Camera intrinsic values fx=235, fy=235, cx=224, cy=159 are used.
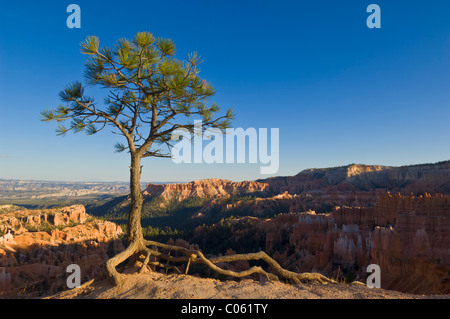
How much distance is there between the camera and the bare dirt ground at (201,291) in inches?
174

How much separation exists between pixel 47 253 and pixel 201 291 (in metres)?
47.2

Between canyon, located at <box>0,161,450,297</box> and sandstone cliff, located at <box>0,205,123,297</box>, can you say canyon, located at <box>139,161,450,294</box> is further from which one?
sandstone cliff, located at <box>0,205,123,297</box>

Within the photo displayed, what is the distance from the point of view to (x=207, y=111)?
23.8ft

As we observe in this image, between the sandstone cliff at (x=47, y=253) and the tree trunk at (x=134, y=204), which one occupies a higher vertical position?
the tree trunk at (x=134, y=204)

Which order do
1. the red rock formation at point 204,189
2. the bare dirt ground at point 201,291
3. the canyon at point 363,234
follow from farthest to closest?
the red rock formation at point 204,189
the canyon at point 363,234
the bare dirt ground at point 201,291

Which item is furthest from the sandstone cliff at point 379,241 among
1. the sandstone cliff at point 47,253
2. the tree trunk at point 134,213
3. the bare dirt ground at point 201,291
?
the sandstone cliff at point 47,253

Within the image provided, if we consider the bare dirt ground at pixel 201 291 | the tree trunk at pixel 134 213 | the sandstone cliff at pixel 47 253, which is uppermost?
the tree trunk at pixel 134 213

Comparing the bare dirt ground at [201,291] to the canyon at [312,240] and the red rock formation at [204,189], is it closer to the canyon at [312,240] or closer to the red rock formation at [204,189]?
the canyon at [312,240]

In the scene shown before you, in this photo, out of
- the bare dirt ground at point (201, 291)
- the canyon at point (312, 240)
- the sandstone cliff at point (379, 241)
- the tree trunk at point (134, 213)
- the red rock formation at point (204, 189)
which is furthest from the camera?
the red rock formation at point (204, 189)

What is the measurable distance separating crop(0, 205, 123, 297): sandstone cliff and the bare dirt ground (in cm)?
2119

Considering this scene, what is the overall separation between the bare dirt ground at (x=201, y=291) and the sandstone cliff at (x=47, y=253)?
21.2 metres

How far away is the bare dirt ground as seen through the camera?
442 centimetres
